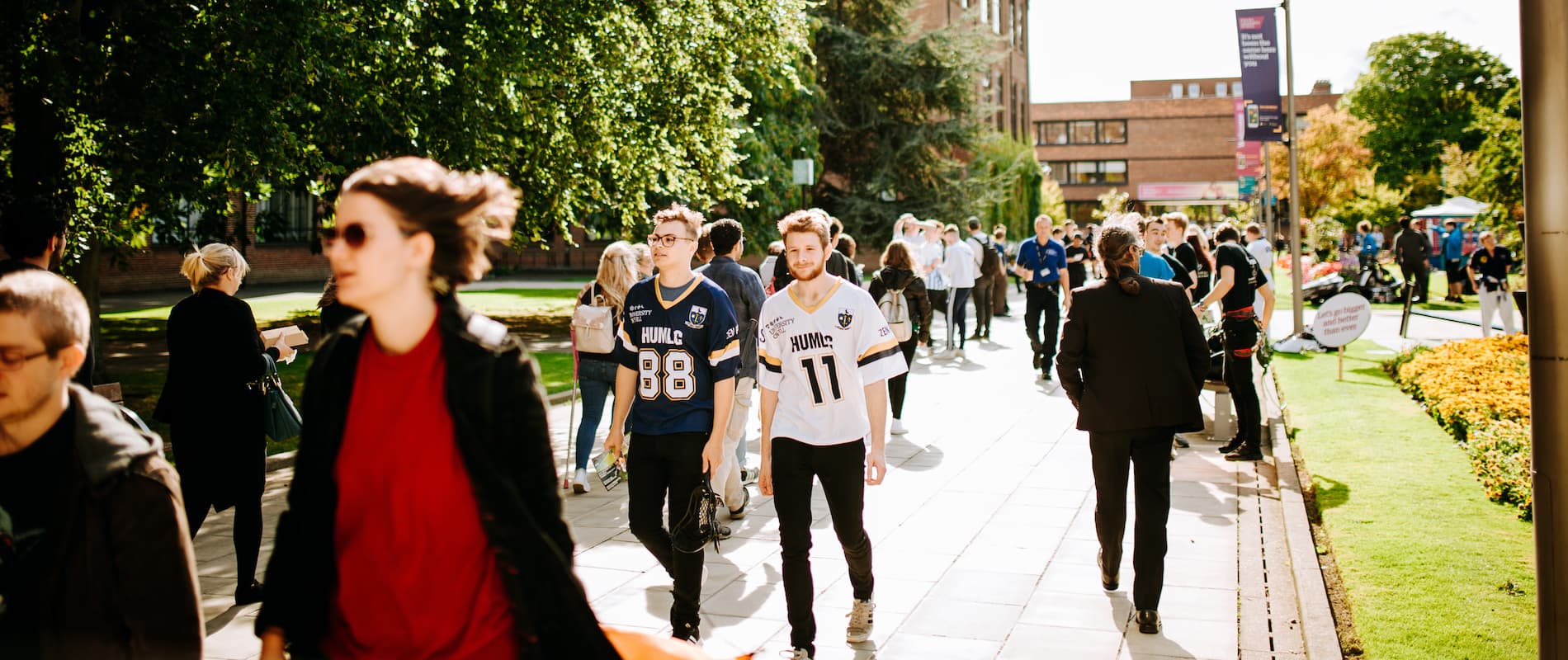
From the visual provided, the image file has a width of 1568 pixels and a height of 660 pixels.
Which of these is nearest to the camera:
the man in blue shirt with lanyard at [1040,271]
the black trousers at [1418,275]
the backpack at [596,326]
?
the backpack at [596,326]

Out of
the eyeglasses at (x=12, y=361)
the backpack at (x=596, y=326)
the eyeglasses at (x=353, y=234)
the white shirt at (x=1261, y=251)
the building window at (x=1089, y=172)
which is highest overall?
the building window at (x=1089, y=172)

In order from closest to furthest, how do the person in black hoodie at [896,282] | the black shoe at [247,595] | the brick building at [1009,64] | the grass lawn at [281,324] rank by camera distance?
the black shoe at [247,595] < the person in black hoodie at [896,282] < the grass lawn at [281,324] < the brick building at [1009,64]

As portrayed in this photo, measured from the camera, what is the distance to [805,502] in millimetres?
4918

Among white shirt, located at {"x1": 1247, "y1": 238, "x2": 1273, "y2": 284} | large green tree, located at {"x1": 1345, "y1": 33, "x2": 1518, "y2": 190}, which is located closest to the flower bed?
white shirt, located at {"x1": 1247, "y1": 238, "x2": 1273, "y2": 284}

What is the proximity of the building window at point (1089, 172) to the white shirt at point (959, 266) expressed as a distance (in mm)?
84722

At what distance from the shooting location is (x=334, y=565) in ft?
7.81

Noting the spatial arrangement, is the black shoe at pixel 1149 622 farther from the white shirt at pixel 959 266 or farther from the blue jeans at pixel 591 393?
the white shirt at pixel 959 266

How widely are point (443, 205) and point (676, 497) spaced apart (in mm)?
2942

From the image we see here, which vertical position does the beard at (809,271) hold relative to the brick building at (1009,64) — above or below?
below

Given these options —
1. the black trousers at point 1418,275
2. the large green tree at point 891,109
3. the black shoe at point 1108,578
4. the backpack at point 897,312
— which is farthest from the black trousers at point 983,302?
the large green tree at point 891,109

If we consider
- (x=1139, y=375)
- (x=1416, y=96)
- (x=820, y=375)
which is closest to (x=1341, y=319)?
(x=1139, y=375)

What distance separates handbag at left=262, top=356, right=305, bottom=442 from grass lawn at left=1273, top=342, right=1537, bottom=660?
193 inches

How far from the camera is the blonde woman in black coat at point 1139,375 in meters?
5.40

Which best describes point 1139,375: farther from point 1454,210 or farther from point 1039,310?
→ point 1454,210
